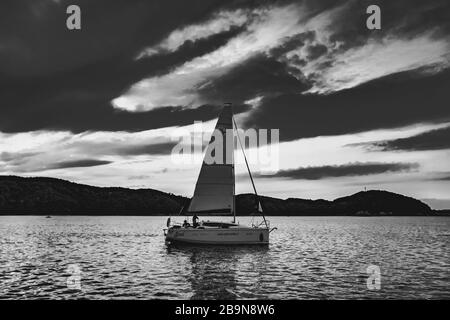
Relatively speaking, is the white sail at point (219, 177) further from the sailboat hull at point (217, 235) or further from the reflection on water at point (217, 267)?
the reflection on water at point (217, 267)

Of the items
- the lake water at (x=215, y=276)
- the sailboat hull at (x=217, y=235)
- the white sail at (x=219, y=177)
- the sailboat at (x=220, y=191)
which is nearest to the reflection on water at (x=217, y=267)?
the lake water at (x=215, y=276)

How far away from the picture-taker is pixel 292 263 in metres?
42.5

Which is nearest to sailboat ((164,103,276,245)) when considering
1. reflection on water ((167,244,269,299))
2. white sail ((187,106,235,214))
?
white sail ((187,106,235,214))

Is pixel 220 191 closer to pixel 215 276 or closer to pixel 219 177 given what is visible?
pixel 219 177

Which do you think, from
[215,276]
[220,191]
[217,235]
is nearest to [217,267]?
[215,276]

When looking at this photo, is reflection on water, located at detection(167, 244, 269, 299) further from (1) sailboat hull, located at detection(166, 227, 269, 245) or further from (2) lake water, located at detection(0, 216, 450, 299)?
(1) sailboat hull, located at detection(166, 227, 269, 245)

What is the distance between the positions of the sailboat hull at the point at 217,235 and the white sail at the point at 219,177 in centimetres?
328

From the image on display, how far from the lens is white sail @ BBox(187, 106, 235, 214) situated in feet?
171

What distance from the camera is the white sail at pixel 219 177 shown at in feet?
171

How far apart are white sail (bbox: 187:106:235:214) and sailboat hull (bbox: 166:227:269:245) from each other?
3.28 metres
